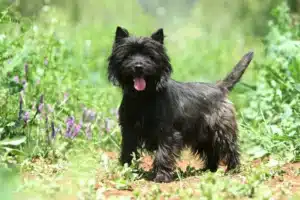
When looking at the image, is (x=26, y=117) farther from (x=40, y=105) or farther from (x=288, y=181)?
(x=288, y=181)

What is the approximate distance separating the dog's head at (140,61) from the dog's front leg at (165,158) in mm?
444

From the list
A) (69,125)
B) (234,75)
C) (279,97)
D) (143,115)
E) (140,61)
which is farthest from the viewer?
(279,97)

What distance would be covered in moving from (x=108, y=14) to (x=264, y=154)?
9630 millimetres

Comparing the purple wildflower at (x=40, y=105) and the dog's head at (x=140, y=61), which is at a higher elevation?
the dog's head at (x=140, y=61)

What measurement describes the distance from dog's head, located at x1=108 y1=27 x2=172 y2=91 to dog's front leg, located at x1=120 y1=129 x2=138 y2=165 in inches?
15.2

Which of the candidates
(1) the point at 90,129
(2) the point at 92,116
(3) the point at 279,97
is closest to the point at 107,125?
(2) the point at 92,116

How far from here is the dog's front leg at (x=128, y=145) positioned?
538cm

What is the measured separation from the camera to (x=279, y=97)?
23.9 feet

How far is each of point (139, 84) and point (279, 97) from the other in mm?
2526

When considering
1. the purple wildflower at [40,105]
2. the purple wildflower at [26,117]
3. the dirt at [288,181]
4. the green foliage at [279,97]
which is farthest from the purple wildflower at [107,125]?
the dirt at [288,181]

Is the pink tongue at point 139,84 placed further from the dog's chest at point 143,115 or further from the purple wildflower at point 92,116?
the purple wildflower at point 92,116

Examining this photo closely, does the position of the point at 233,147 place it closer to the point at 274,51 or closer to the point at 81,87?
the point at 81,87

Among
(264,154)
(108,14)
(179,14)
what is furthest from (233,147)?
(179,14)

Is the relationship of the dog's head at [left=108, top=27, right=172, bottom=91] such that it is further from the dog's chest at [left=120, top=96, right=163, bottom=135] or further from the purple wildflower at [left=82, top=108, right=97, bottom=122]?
the purple wildflower at [left=82, top=108, right=97, bottom=122]
